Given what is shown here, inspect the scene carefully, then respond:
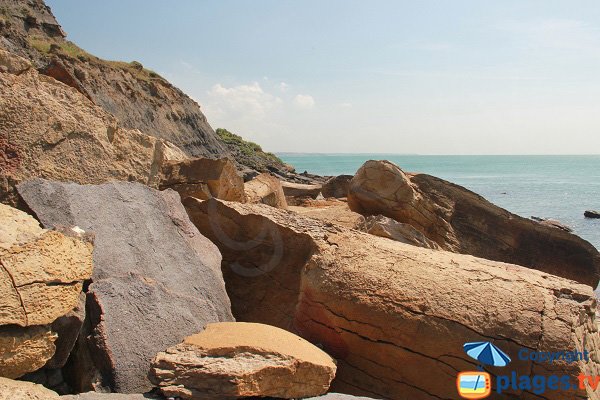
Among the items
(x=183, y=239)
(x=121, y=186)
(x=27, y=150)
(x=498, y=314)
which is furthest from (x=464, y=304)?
(x=27, y=150)

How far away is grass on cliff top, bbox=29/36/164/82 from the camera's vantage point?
20094 millimetres

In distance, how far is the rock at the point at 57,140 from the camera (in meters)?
3.30

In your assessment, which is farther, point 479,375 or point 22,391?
point 479,375

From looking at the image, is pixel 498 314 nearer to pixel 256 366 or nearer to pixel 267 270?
pixel 256 366

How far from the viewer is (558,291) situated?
3271 mm

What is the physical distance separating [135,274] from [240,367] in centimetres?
95

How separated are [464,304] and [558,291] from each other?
0.60 m

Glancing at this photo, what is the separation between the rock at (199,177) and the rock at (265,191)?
3.67 feet

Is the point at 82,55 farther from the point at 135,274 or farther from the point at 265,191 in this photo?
the point at 135,274

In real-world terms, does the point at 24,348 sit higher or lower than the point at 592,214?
higher

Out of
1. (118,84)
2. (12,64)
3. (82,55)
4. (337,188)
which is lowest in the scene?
(337,188)

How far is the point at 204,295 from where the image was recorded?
3438mm

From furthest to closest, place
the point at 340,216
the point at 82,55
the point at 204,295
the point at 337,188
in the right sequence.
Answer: the point at 82,55 → the point at 337,188 → the point at 340,216 → the point at 204,295

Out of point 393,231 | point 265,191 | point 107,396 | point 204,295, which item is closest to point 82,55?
point 265,191
